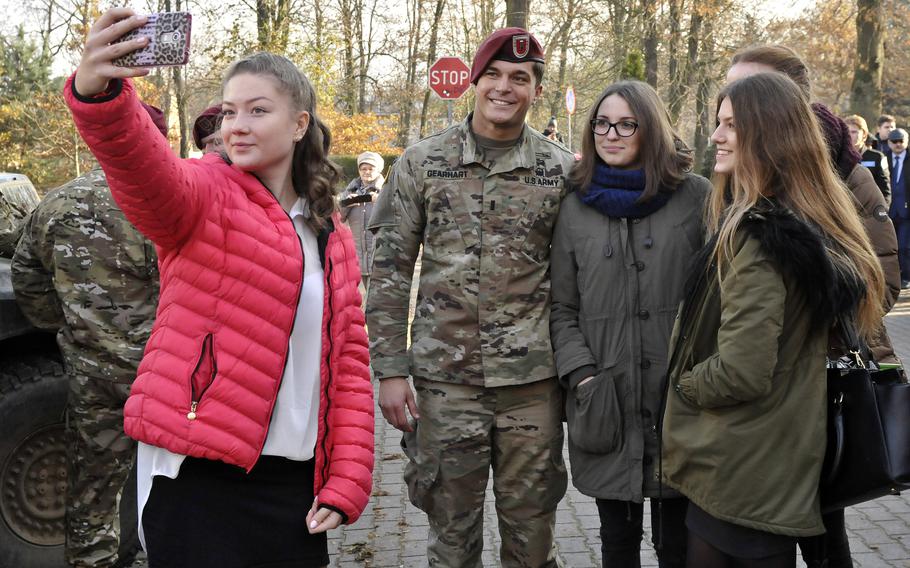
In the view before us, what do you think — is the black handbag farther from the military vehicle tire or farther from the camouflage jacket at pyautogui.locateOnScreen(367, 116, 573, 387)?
the military vehicle tire

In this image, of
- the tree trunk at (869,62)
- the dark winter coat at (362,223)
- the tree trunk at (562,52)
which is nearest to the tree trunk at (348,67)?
the tree trunk at (562,52)

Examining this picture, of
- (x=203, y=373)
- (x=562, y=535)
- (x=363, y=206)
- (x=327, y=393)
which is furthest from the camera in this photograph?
(x=363, y=206)

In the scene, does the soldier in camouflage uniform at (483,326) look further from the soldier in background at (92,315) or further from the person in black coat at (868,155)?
the person in black coat at (868,155)

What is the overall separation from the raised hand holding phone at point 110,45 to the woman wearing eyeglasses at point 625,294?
1.90 metres

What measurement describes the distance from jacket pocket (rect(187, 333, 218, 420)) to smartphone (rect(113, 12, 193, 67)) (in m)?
0.70

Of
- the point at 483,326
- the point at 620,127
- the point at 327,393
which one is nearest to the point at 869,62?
the point at 620,127

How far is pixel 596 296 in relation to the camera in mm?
3410

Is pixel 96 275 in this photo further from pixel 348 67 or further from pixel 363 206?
pixel 348 67

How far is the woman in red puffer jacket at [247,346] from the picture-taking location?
→ 2271 millimetres

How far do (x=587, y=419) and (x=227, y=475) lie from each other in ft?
4.62

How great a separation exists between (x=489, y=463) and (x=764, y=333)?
4.34 ft

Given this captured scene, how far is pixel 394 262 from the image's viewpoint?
3.66 m

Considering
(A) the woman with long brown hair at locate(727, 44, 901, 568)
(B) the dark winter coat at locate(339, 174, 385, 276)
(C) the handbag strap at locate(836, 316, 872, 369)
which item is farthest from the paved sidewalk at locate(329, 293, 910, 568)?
(B) the dark winter coat at locate(339, 174, 385, 276)

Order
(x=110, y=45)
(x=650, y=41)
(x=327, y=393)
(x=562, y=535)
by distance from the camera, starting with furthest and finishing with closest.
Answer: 1. (x=650, y=41)
2. (x=562, y=535)
3. (x=327, y=393)
4. (x=110, y=45)
